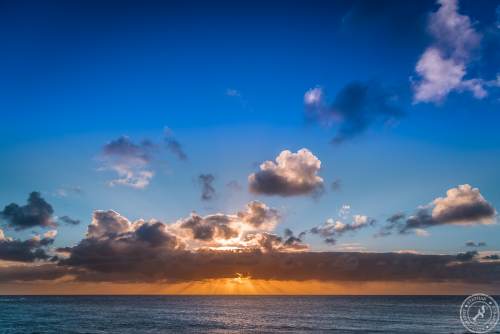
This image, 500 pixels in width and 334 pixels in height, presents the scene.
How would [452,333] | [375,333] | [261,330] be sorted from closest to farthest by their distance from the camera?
[452,333] → [375,333] → [261,330]

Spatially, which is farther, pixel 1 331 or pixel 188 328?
pixel 188 328

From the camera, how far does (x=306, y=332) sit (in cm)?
10844

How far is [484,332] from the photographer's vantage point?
99812 mm

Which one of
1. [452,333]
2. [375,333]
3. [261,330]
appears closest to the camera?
[452,333]

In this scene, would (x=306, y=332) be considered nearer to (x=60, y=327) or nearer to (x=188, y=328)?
(x=188, y=328)

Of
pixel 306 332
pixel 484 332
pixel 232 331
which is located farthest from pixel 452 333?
pixel 232 331

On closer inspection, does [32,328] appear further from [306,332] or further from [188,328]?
[306,332]

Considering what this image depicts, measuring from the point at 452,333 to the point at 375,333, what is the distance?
17.7m

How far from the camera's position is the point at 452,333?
98.4m

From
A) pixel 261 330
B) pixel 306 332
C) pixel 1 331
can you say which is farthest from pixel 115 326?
pixel 306 332

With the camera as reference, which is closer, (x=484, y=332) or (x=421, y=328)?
(x=484, y=332)

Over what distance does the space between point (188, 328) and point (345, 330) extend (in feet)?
142

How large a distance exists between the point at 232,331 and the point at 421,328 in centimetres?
5215

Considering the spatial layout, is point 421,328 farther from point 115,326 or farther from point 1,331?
point 1,331
